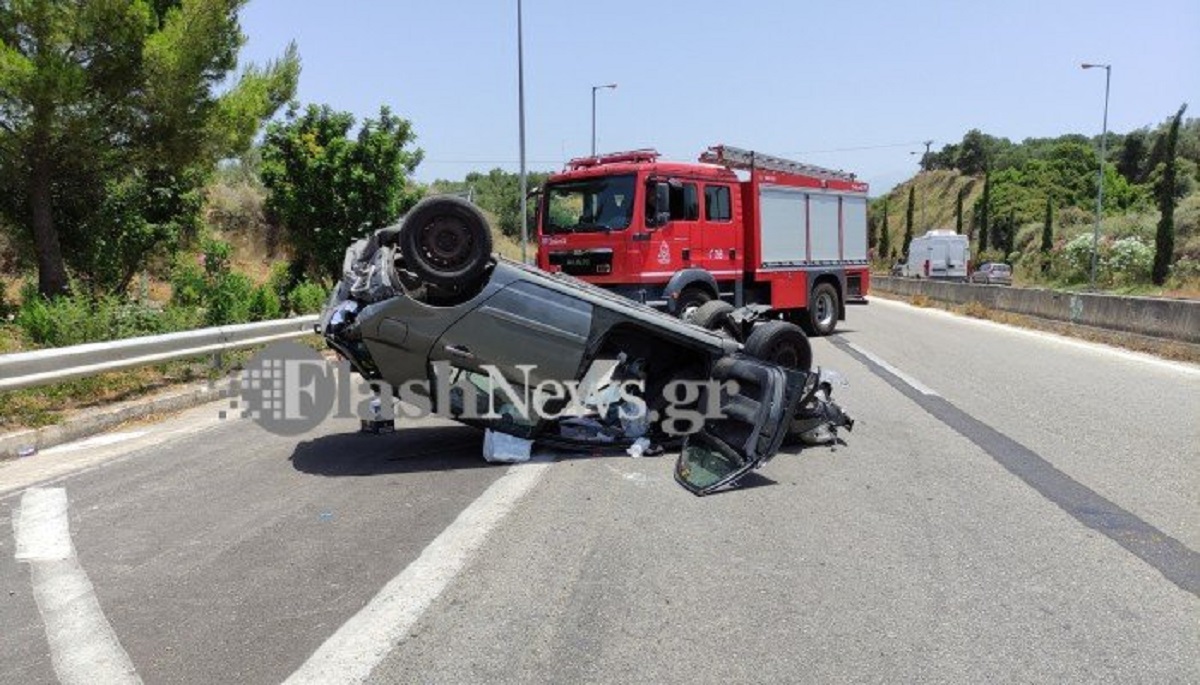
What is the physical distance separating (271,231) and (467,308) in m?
32.5

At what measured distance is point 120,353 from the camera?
9.21 meters

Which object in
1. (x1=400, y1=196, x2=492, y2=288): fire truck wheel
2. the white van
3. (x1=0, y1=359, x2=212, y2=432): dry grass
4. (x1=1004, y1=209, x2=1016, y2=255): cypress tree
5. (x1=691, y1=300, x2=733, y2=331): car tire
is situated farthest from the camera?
(x1=1004, y1=209, x2=1016, y2=255): cypress tree

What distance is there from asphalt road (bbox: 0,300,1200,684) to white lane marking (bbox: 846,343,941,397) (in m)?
2.64

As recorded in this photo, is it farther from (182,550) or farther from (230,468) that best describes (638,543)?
(230,468)

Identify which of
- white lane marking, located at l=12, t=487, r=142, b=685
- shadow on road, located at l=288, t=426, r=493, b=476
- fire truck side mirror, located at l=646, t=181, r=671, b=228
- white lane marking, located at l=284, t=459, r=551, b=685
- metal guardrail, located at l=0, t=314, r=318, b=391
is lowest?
white lane marking, located at l=12, t=487, r=142, b=685

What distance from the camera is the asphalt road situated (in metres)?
3.64

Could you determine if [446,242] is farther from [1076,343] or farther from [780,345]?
[1076,343]

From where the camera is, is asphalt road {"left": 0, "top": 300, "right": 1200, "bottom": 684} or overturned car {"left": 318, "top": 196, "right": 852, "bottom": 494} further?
overturned car {"left": 318, "top": 196, "right": 852, "bottom": 494}

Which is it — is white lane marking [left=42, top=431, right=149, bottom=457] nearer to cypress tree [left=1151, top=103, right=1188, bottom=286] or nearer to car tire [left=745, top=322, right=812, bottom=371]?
car tire [left=745, top=322, right=812, bottom=371]

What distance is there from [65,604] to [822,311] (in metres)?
15.9

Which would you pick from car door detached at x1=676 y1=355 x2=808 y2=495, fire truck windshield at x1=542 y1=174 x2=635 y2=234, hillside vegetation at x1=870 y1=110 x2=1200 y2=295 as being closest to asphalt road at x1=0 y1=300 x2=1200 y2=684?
car door detached at x1=676 y1=355 x2=808 y2=495

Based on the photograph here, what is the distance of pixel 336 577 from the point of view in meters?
4.52

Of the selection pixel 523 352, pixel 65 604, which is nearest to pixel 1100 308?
pixel 523 352

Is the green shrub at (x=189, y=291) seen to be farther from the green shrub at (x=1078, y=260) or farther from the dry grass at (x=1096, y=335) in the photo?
the green shrub at (x=1078, y=260)
